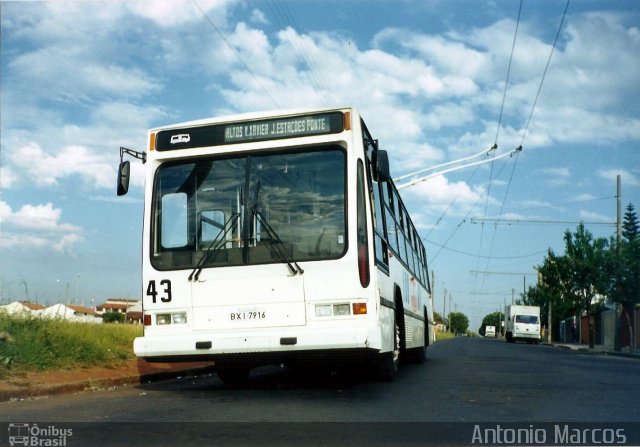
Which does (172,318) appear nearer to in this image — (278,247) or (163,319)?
(163,319)

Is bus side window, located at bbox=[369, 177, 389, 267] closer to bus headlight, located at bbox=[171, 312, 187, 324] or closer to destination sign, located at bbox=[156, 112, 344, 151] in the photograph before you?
destination sign, located at bbox=[156, 112, 344, 151]

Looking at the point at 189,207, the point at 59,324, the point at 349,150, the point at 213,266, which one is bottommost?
the point at 59,324

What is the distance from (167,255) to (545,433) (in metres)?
5.20

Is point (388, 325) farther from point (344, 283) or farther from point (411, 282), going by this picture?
point (411, 282)

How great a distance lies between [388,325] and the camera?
33.6 ft

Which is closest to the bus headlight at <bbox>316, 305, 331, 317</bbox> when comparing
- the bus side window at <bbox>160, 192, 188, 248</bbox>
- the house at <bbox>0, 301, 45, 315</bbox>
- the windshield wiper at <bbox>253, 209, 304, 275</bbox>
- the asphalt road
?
the windshield wiper at <bbox>253, 209, 304, 275</bbox>

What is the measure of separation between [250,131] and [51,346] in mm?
4701

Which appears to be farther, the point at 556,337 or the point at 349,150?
the point at 556,337

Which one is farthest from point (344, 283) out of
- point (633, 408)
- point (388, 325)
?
point (633, 408)

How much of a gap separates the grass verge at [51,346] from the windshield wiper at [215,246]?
292cm

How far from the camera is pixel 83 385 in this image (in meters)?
10.2

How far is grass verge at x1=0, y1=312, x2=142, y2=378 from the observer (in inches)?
415

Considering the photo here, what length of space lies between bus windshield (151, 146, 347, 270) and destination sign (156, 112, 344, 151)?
9.0 inches

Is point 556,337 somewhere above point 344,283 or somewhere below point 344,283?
below
